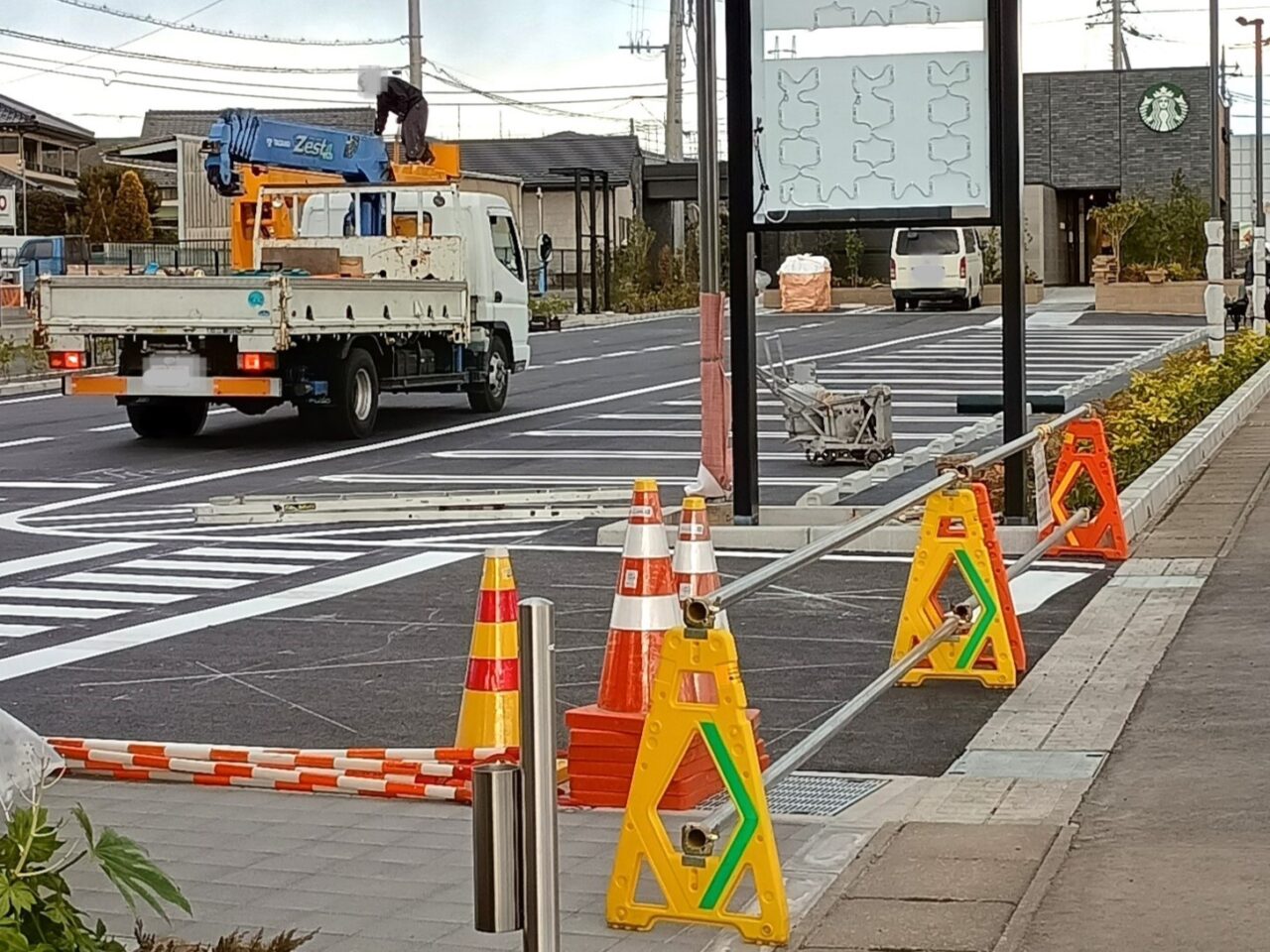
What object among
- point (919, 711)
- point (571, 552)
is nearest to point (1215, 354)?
point (571, 552)

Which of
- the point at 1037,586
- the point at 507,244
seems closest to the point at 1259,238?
the point at 507,244

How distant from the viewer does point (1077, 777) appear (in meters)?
7.19

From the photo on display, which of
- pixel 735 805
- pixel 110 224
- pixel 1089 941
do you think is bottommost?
pixel 1089 941

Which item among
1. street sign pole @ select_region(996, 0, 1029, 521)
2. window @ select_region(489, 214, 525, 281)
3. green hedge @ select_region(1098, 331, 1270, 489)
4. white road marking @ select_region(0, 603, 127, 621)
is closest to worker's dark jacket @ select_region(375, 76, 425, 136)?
window @ select_region(489, 214, 525, 281)

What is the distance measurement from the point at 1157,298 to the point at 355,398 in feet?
107

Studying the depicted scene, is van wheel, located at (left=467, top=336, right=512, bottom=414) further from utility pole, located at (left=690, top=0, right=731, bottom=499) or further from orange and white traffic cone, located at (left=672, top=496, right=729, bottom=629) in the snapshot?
orange and white traffic cone, located at (left=672, top=496, right=729, bottom=629)

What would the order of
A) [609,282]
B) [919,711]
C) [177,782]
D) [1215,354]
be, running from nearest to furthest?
[177,782]
[919,711]
[1215,354]
[609,282]

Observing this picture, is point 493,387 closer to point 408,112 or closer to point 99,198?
point 408,112

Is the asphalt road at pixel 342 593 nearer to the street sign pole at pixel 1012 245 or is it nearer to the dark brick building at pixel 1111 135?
the street sign pole at pixel 1012 245

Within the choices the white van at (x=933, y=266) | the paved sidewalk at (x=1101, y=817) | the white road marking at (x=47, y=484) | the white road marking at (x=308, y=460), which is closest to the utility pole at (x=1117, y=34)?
the white van at (x=933, y=266)

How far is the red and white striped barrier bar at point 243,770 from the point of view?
277 inches

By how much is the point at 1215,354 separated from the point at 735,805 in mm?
22027

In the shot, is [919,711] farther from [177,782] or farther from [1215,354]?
[1215,354]

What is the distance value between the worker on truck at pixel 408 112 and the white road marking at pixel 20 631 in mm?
16828
